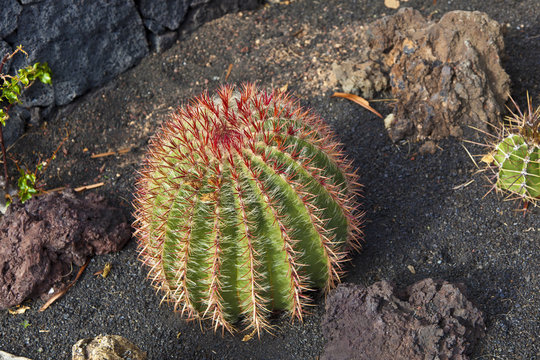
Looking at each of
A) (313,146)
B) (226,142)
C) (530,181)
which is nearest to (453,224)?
(530,181)

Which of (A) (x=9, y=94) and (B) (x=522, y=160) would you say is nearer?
(B) (x=522, y=160)

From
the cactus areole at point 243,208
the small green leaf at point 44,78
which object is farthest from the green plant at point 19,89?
the cactus areole at point 243,208

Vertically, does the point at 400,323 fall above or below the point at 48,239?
below

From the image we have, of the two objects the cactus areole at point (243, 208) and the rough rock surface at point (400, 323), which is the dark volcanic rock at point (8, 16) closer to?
the cactus areole at point (243, 208)

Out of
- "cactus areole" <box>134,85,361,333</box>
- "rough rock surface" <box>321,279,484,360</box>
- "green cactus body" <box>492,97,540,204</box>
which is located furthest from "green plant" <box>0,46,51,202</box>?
"green cactus body" <box>492,97,540,204</box>

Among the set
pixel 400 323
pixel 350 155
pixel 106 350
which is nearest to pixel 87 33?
pixel 350 155

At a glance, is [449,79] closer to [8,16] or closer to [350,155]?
[350,155]

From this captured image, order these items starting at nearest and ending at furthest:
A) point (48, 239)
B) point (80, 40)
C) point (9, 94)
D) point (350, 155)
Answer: point (48, 239) < point (9, 94) < point (350, 155) < point (80, 40)
